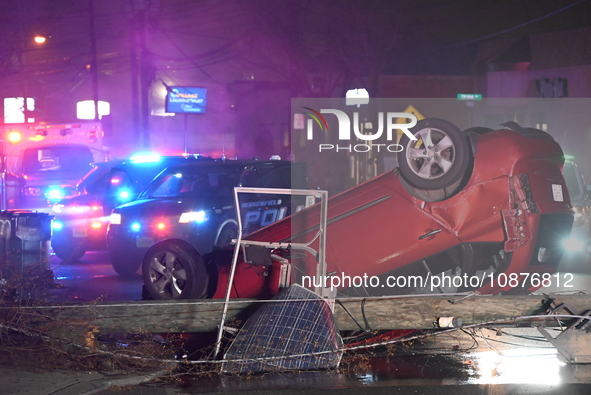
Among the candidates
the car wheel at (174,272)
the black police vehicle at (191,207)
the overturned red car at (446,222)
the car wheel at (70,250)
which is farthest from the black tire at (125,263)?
the overturned red car at (446,222)

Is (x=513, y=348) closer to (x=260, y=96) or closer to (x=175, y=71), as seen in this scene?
(x=260, y=96)

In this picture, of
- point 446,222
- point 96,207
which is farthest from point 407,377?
point 96,207

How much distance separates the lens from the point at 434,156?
6219 mm

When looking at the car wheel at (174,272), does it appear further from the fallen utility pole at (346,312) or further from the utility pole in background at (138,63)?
the utility pole in background at (138,63)

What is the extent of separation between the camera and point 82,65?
44625 millimetres

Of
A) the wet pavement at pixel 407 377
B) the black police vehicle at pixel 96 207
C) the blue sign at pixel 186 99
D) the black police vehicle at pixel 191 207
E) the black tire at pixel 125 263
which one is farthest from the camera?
the blue sign at pixel 186 99

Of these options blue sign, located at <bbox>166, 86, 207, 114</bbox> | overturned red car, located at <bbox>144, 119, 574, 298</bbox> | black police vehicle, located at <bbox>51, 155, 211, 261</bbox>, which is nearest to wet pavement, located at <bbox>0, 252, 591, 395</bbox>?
overturned red car, located at <bbox>144, 119, 574, 298</bbox>

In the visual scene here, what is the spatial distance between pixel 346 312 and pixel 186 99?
1534 inches

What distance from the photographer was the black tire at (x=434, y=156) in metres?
6.14

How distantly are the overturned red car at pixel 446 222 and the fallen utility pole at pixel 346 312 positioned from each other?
0.67 feet

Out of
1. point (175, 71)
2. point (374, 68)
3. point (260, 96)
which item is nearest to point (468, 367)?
point (374, 68)

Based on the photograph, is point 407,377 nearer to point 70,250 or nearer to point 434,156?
point 434,156

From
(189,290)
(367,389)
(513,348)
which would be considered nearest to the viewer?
(367,389)

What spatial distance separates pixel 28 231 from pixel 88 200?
11.9 ft
